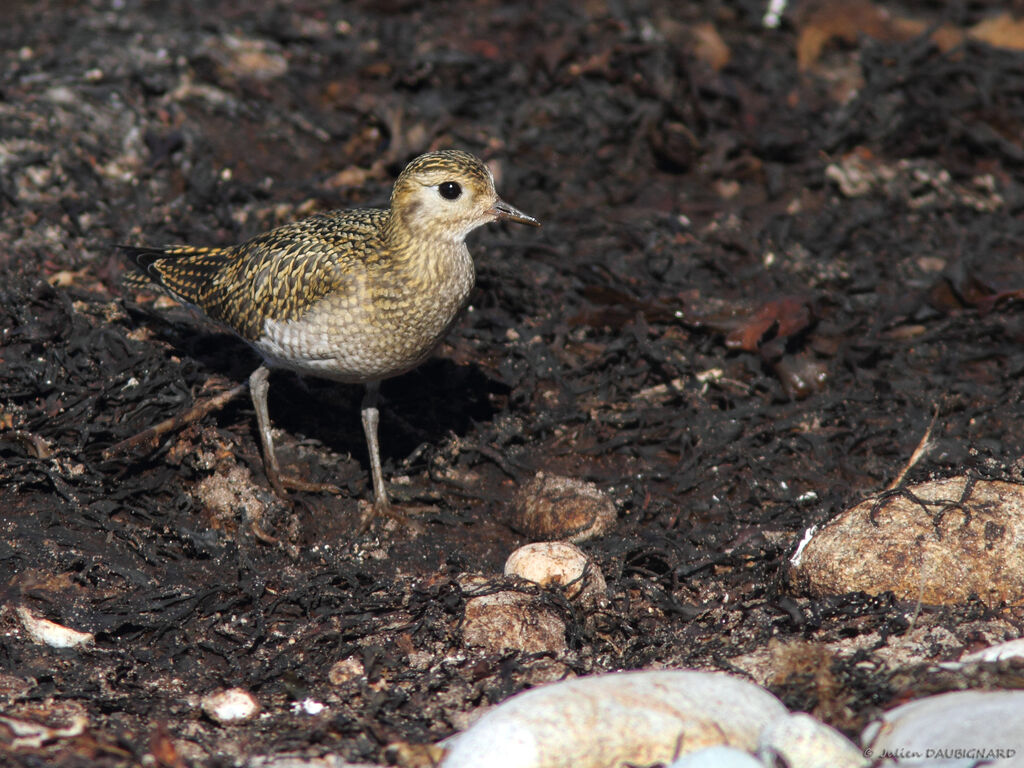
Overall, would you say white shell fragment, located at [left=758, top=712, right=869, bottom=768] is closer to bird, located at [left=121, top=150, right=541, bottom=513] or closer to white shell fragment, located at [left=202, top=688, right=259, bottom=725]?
white shell fragment, located at [left=202, top=688, right=259, bottom=725]

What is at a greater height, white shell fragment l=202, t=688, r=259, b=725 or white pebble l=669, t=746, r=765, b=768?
white pebble l=669, t=746, r=765, b=768

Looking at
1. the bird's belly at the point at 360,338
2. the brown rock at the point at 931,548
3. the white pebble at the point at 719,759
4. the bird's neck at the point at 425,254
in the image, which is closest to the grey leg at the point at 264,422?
the bird's belly at the point at 360,338

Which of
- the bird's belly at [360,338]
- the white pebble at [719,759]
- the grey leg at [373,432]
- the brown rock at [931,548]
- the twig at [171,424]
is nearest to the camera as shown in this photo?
the white pebble at [719,759]

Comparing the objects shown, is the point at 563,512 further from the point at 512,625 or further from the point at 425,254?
the point at 425,254

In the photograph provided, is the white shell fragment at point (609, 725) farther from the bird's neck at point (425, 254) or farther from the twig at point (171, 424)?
the twig at point (171, 424)

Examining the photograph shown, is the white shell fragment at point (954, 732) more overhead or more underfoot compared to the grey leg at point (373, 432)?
more overhead

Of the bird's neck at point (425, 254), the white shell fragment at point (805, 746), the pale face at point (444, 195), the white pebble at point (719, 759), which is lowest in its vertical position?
the white shell fragment at point (805, 746)

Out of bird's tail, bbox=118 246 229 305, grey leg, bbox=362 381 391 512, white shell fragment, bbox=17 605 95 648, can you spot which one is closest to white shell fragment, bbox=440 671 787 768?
white shell fragment, bbox=17 605 95 648
